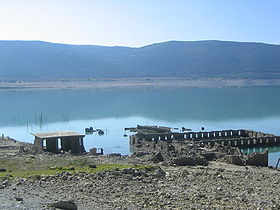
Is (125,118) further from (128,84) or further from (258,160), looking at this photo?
(128,84)

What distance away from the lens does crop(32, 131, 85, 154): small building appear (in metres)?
26.8

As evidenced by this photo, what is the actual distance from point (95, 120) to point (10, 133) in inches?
595

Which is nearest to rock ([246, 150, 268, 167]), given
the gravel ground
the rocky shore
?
the rocky shore

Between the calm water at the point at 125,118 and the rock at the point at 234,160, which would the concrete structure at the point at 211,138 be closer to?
the calm water at the point at 125,118

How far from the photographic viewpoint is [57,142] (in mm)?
27031

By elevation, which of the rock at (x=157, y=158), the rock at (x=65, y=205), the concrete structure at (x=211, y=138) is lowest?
the concrete structure at (x=211, y=138)

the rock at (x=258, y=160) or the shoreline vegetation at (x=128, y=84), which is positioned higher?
the rock at (x=258, y=160)

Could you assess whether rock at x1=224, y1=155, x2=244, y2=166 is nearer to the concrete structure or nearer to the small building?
the small building

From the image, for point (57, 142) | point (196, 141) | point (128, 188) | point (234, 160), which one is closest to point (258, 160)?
point (234, 160)

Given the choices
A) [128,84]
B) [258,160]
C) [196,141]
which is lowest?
[196,141]

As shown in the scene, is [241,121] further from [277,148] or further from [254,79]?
[254,79]

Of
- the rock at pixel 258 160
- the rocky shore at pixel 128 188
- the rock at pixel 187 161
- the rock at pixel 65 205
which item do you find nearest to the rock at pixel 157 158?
the rock at pixel 187 161

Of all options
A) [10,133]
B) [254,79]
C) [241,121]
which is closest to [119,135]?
[10,133]

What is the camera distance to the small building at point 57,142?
26828mm
